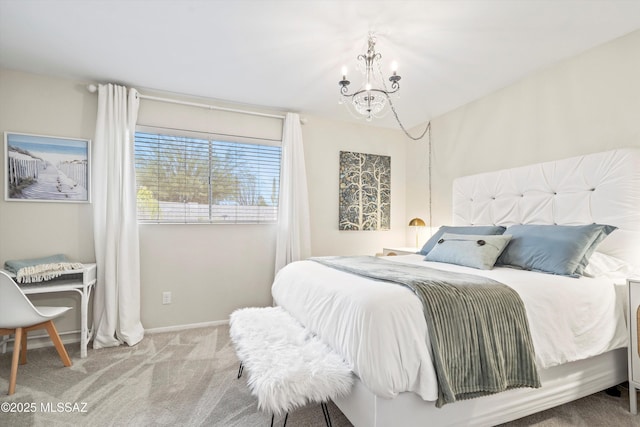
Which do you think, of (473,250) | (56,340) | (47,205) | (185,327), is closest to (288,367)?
(473,250)

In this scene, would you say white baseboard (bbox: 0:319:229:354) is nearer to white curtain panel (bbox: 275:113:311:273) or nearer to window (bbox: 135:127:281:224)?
white curtain panel (bbox: 275:113:311:273)

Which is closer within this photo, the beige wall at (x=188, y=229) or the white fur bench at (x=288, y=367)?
the white fur bench at (x=288, y=367)

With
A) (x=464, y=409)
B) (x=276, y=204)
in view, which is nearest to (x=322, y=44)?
(x=276, y=204)

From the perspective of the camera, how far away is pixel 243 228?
359cm

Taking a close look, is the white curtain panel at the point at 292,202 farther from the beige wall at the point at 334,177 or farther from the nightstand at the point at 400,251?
the nightstand at the point at 400,251

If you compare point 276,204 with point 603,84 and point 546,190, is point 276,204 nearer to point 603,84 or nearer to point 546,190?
point 546,190

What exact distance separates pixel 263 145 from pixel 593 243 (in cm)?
308

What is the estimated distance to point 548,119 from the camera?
2719 millimetres

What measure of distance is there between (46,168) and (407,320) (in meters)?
3.29

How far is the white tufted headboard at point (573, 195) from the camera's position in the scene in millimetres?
2119

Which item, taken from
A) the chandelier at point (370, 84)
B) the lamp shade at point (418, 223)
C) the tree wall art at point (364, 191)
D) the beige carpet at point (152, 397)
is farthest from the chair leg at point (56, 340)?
the lamp shade at point (418, 223)

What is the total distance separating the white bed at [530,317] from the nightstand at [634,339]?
0.07m

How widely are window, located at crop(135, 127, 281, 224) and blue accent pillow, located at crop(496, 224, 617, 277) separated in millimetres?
2434

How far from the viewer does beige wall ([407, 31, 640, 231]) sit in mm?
2258
